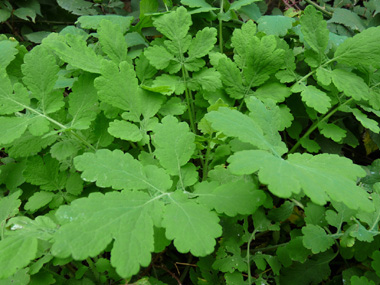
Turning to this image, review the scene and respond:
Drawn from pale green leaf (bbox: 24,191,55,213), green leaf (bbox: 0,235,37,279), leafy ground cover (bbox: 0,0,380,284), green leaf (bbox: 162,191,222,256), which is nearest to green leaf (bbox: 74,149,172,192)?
leafy ground cover (bbox: 0,0,380,284)

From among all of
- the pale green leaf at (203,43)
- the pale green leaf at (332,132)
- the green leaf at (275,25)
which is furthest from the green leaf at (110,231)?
the green leaf at (275,25)

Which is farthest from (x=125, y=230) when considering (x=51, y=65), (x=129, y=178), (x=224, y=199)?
(x=51, y=65)

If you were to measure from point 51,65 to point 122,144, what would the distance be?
428 mm

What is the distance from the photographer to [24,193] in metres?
1.26

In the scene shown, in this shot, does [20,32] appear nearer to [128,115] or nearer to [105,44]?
[105,44]

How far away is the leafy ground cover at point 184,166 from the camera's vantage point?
31.4 inches

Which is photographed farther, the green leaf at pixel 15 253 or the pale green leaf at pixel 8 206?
the pale green leaf at pixel 8 206

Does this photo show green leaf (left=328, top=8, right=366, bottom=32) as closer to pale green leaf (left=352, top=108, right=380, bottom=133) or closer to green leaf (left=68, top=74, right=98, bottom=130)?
pale green leaf (left=352, top=108, right=380, bottom=133)

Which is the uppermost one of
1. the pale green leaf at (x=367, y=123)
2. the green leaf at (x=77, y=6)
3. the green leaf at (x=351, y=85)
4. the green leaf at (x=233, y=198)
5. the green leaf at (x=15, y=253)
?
the green leaf at (x=77, y=6)

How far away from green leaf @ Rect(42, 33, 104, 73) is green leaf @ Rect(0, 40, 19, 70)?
21 cm

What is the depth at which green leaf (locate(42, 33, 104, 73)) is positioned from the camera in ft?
3.91

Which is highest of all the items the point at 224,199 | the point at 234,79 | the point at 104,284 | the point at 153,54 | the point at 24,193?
the point at 153,54

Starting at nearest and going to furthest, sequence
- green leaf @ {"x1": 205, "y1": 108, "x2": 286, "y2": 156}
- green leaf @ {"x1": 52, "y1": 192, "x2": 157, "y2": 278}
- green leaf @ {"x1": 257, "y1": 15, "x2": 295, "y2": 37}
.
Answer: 1. green leaf @ {"x1": 52, "y1": 192, "x2": 157, "y2": 278}
2. green leaf @ {"x1": 205, "y1": 108, "x2": 286, "y2": 156}
3. green leaf @ {"x1": 257, "y1": 15, "x2": 295, "y2": 37}

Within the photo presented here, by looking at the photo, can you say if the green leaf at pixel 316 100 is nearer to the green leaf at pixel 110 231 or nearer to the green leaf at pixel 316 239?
the green leaf at pixel 316 239
